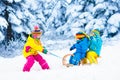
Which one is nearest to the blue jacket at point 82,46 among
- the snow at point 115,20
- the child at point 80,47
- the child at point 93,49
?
the child at point 80,47

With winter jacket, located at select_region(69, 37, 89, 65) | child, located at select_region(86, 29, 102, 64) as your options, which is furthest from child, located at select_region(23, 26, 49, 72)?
child, located at select_region(86, 29, 102, 64)

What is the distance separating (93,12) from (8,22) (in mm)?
4310

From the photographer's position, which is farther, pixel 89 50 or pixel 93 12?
pixel 93 12

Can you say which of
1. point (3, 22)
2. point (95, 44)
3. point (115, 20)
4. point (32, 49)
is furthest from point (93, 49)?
point (115, 20)

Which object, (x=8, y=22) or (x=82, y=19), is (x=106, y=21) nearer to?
(x=82, y=19)

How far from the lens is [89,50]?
13031 millimetres

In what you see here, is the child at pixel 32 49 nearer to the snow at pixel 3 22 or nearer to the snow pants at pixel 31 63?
the snow pants at pixel 31 63

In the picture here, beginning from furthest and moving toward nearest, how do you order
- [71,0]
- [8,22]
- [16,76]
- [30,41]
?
[71,0] → [8,22] → [30,41] → [16,76]

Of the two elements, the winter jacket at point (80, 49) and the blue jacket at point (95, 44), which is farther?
the blue jacket at point (95, 44)

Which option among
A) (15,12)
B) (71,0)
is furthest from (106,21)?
(15,12)

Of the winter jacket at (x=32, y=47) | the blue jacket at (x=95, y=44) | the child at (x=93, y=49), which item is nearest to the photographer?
the winter jacket at (x=32, y=47)

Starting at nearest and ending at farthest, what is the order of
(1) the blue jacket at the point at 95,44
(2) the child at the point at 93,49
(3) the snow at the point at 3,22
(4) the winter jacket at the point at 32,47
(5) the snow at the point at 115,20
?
(4) the winter jacket at the point at 32,47 < (2) the child at the point at 93,49 < (1) the blue jacket at the point at 95,44 < (3) the snow at the point at 3,22 < (5) the snow at the point at 115,20

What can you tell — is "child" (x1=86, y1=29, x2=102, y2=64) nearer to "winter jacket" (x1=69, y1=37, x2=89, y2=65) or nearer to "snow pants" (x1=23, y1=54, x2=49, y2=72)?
"winter jacket" (x1=69, y1=37, x2=89, y2=65)

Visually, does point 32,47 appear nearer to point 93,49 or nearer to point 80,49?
point 80,49
